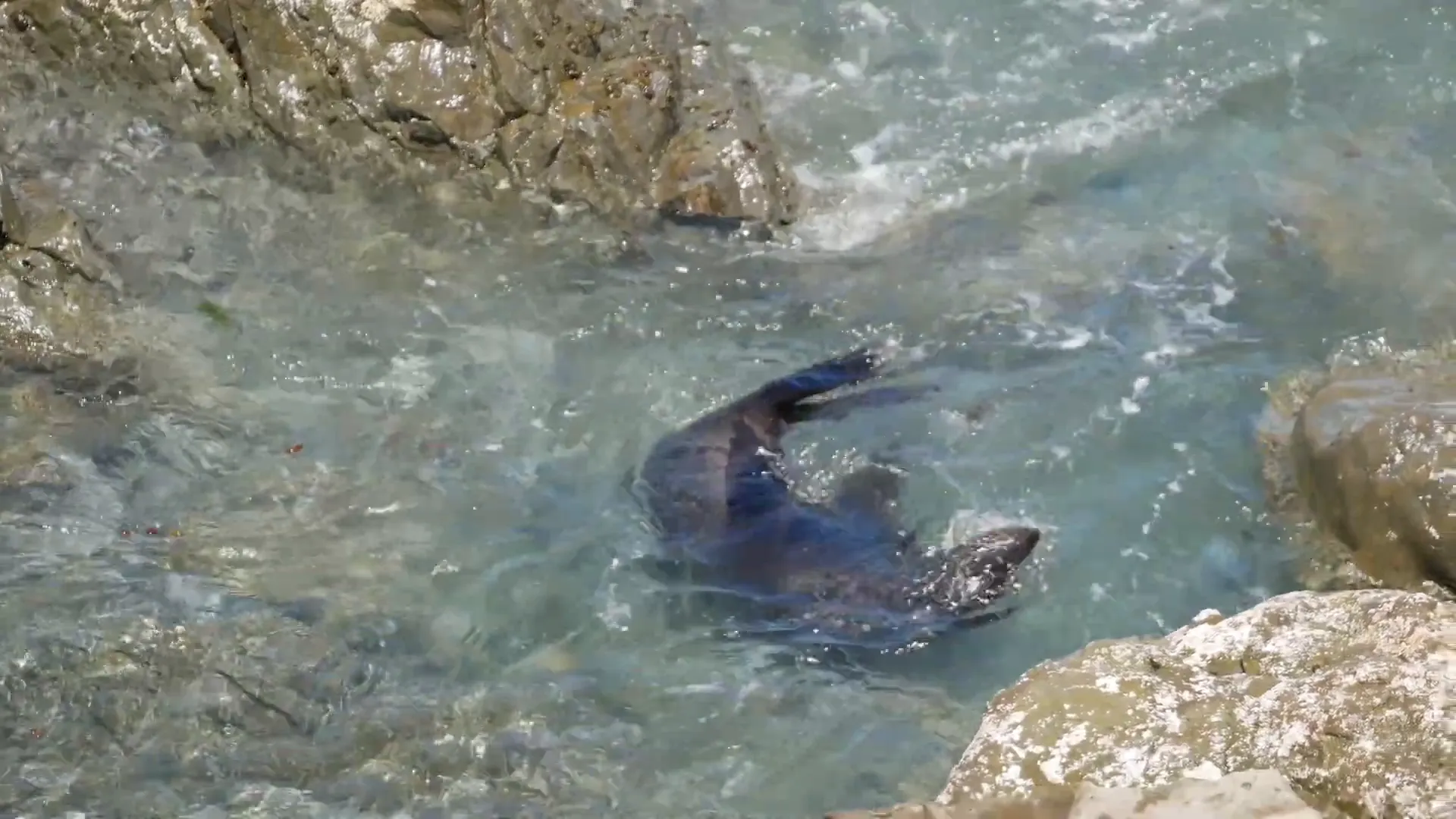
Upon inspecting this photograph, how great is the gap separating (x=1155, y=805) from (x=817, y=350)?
3.86 m

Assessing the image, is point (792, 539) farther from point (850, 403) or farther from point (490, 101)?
point (490, 101)

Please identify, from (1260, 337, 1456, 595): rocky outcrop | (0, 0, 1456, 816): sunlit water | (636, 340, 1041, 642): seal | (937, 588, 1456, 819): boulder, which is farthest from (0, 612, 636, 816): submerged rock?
(1260, 337, 1456, 595): rocky outcrop

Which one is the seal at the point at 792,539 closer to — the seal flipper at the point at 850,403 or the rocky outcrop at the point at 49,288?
the seal flipper at the point at 850,403

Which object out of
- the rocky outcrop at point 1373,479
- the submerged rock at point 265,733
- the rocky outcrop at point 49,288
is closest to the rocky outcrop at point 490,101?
the rocky outcrop at point 49,288

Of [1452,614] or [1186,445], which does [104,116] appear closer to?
[1186,445]

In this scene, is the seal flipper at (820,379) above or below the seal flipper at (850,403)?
above

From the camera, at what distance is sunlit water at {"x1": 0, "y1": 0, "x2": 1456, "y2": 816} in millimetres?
5297

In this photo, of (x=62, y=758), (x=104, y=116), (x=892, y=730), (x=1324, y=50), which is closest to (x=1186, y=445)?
(x=892, y=730)

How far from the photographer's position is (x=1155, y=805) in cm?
314

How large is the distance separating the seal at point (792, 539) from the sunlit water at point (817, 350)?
150 mm

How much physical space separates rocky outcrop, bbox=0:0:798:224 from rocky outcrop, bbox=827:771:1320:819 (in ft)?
14.8

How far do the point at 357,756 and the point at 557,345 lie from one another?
2.58m

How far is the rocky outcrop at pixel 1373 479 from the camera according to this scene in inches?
198

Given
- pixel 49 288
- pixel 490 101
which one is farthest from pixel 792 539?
pixel 49 288
